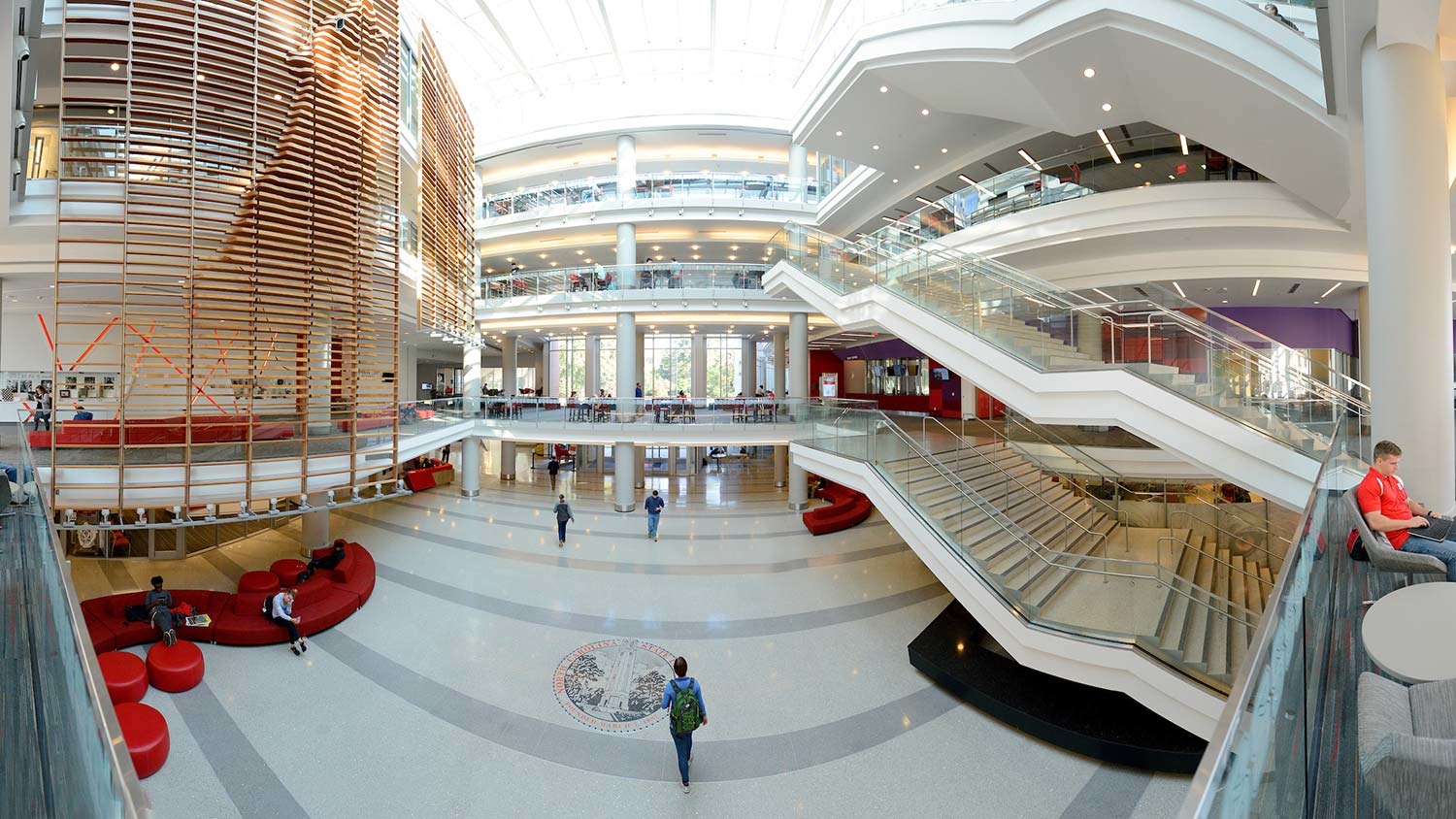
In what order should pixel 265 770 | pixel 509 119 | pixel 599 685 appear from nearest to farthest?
pixel 265 770 → pixel 599 685 → pixel 509 119

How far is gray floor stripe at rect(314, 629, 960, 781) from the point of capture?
5086mm

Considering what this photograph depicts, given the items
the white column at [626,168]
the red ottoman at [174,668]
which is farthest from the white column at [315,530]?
the white column at [626,168]

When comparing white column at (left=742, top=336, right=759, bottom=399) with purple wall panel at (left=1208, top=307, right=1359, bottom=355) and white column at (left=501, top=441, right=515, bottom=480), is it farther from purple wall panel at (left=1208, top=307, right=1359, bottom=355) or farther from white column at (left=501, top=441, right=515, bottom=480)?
purple wall panel at (left=1208, top=307, right=1359, bottom=355)

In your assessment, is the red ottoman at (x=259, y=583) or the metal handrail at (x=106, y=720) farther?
the red ottoman at (x=259, y=583)

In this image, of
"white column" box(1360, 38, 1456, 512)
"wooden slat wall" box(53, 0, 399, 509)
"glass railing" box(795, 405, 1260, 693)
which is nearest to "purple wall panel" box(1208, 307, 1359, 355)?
"glass railing" box(795, 405, 1260, 693)

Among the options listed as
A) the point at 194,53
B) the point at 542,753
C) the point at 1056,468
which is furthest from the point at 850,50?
the point at 542,753

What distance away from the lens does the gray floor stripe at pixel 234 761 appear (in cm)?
449

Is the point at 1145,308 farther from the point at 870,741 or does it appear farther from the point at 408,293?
the point at 408,293

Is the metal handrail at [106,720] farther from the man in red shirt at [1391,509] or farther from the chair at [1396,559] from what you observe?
the man in red shirt at [1391,509]

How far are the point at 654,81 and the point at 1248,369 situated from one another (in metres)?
18.4

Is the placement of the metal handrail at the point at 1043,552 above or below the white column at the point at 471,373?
below

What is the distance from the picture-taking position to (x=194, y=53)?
6.41 metres

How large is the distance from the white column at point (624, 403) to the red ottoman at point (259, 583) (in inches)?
302

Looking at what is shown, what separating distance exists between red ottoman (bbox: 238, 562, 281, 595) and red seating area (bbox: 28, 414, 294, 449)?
8.83 feet
